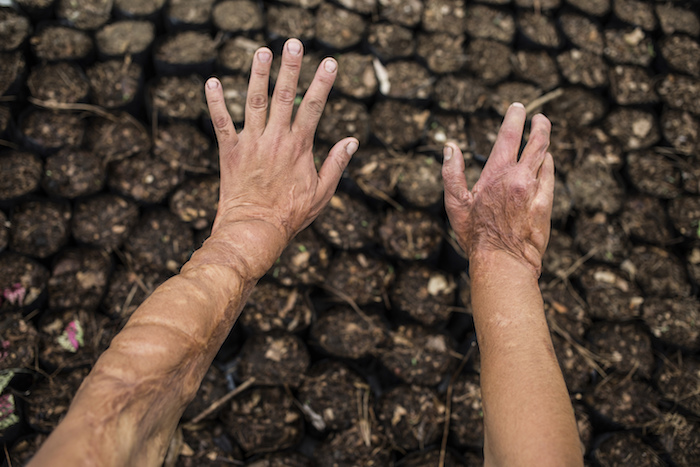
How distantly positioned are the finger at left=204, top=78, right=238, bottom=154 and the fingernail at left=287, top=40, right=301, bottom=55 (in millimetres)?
236

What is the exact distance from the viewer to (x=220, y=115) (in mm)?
1533

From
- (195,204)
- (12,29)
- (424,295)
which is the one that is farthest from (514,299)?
(12,29)

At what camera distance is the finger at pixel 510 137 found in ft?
5.09

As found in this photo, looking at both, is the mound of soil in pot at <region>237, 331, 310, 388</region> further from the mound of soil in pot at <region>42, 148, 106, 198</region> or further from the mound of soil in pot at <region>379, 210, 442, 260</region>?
the mound of soil in pot at <region>42, 148, 106, 198</region>

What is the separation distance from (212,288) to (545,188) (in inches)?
41.1

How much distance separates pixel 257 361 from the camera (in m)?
1.83

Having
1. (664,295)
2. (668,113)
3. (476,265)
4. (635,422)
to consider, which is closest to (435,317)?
(476,265)

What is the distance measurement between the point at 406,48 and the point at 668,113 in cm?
127

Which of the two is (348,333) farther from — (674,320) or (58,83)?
(58,83)

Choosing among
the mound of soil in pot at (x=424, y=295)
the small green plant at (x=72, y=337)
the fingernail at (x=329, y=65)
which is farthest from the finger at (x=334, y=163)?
the small green plant at (x=72, y=337)

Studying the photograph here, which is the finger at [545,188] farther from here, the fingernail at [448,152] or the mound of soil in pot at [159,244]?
the mound of soil in pot at [159,244]

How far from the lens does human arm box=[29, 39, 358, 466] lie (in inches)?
38.5

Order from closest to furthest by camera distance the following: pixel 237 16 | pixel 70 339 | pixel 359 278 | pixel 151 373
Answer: pixel 151 373 < pixel 70 339 < pixel 359 278 < pixel 237 16

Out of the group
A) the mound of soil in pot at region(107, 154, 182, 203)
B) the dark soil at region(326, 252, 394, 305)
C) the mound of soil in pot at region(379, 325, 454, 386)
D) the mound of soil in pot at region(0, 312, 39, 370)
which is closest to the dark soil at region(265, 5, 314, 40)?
the mound of soil in pot at region(107, 154, 182, 203)
